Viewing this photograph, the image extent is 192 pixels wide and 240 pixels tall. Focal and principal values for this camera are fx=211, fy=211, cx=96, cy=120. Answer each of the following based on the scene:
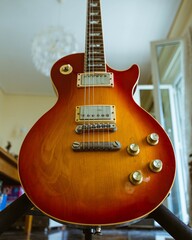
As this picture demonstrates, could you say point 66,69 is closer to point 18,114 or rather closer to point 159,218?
point 159,218

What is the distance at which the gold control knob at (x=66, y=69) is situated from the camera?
0.69 meters

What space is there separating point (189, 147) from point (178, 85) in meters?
0.89

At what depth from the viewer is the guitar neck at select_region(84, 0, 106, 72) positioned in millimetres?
720

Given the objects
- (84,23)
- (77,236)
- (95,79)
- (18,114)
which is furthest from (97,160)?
(18,114)

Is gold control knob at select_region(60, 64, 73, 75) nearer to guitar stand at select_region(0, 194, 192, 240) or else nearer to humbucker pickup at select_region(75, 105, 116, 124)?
humbucker pickup at select_region(75, 105, 116, 124)

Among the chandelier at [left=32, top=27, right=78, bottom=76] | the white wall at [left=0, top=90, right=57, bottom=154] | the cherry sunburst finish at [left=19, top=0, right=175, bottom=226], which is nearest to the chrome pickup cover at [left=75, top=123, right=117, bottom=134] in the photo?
the cherry sunburst finish at [left=19, top=0, right=175, bottom=226]

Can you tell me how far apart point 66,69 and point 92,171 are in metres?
0.38

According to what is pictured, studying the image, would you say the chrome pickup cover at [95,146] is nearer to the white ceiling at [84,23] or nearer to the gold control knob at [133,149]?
the gold control knob at [133,149]

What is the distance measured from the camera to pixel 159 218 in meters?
0.43

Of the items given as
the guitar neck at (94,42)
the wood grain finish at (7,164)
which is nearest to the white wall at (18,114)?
the wood grain finish at (7,164)

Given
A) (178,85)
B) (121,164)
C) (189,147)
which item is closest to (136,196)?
(121,164)

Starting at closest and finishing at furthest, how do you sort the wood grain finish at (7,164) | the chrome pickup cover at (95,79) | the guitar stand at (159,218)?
1. the guitar stand at (159,218)
2. the chrome pickup cover at (95,79)
3. the wood grain finish at (7,164)

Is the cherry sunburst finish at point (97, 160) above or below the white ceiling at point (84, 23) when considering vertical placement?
below

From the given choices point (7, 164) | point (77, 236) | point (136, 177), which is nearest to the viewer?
point (136, 177)
